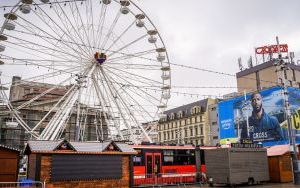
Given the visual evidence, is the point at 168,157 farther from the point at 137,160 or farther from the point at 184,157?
the point at 137,160

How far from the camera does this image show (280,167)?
30344mm

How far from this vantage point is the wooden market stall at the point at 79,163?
18625 mm

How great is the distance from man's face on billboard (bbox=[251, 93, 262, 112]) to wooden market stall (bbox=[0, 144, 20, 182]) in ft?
167

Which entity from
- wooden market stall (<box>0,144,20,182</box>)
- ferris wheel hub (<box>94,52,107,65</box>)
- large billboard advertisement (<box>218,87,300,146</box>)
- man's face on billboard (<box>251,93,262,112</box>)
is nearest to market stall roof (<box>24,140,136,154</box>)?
wooden market stall (<box>0,144,20,182</box>)

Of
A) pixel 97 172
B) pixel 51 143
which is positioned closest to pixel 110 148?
pixel 97 172

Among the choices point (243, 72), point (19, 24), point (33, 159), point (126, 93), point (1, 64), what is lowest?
point (33, 159)

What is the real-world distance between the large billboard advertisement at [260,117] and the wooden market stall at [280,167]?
23.4 meters

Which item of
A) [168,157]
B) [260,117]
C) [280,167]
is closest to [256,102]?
[260,117]

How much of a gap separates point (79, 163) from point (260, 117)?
162 feet

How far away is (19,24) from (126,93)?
10.5 meters

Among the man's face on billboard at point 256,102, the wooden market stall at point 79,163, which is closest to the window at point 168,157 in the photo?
the wooden market stall at point 79,163

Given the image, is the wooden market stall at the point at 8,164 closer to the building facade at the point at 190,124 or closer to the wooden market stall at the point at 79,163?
the wooden market stall at the point at 79,163

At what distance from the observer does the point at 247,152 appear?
92.2 feet

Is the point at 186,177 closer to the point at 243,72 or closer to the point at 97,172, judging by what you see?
the point at 97,172
